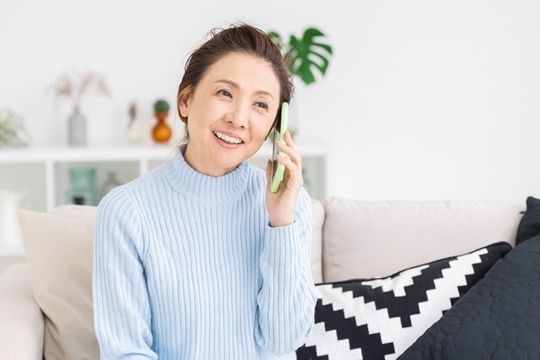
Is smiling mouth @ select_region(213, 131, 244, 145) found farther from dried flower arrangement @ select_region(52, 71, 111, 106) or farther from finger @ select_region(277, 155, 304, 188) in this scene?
dried flower arrangement @ select_region(52, 71, 111, 106)

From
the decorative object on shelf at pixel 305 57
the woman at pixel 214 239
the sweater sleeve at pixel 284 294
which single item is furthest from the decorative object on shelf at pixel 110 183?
the sweater sleeve at pixel 284 294

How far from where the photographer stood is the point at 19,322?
1841mm

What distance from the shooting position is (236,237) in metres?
1.73

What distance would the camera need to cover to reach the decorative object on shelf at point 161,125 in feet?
12.2

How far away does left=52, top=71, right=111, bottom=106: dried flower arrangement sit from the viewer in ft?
12.3

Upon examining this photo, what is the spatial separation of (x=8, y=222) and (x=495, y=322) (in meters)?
2.39

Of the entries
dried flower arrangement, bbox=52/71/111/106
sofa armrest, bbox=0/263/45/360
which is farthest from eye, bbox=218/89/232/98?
dried flower arrangement, bbox=52/71/111/106

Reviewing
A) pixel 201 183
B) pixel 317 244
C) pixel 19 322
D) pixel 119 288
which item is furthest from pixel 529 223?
pixel 19 322

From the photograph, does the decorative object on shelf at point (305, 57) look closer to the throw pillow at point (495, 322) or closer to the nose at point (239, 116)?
the throw pillow at point (495, 322)

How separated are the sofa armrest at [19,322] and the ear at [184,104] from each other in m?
0.60

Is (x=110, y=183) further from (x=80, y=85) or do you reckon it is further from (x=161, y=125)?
(x=80, y=85)

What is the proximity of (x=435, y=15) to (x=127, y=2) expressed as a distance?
57.5 inches

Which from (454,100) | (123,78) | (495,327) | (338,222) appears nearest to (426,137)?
(454,100)

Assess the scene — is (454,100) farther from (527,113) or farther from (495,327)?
(495,327)
